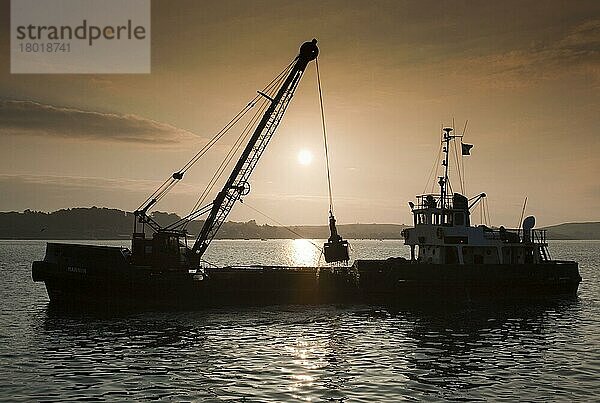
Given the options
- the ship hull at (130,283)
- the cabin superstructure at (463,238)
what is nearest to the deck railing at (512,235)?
the cabin superstructure at (463,238)

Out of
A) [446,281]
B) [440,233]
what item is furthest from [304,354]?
[440,233]

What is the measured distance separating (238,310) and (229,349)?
14.1 m

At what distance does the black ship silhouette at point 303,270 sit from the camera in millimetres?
45344

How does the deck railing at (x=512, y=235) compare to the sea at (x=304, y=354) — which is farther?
the deck railing at (x=512, y=235)

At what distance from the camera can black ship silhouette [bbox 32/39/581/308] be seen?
45344 mm

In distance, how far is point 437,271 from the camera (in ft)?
164

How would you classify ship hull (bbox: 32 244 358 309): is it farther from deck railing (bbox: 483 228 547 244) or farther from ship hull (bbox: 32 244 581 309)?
deck railing (bbox: 483 228 547 244)

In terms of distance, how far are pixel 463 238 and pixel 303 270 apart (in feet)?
49.4

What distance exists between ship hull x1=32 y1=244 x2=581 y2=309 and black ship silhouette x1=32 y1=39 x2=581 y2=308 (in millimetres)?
82

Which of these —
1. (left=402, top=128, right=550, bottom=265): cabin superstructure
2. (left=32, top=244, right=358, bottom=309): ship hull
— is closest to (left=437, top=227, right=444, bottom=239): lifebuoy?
(left=402, top=128, right=550, bottom=265): cabin superstructure

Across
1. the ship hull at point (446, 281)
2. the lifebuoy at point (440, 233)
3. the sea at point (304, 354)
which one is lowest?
the sea at point (304, 354)

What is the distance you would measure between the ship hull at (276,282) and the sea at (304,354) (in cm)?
176

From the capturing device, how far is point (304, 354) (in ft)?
99.2

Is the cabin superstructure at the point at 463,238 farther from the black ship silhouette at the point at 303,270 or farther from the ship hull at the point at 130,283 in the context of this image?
A: the ship hull at the point at 130,283
